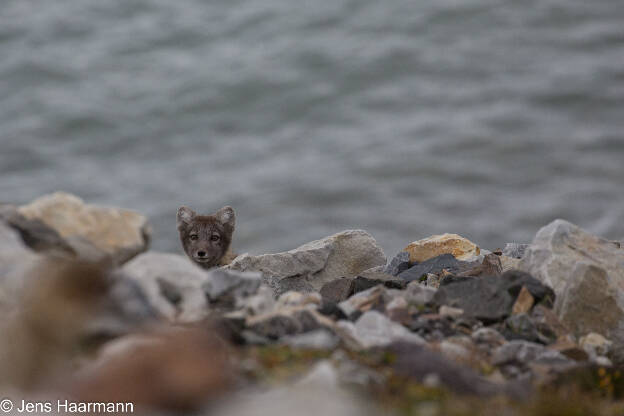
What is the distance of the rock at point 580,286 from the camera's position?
28.7ft

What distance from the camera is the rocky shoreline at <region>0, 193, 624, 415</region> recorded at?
551cm

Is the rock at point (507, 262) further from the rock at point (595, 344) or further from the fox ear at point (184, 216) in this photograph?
the fox ear at point (184, 216)

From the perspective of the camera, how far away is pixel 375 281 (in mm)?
9875

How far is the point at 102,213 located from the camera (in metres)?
7.62

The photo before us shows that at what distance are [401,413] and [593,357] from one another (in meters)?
3.56

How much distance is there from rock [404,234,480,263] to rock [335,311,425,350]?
4333 mm

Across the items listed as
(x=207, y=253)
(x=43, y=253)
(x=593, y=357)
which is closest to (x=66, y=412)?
(x=43, y=253)

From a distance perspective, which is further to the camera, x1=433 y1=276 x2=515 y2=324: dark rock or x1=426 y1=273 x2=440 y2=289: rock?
x1=426 y1=273 x2=440 y2=289: rock

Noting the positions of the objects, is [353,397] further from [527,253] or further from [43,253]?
[527,253]

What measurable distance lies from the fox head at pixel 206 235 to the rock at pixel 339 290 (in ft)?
8.98

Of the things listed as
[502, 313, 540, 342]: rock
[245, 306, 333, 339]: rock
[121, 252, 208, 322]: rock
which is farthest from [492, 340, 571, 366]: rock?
[121, 252, 208, 322]: rock

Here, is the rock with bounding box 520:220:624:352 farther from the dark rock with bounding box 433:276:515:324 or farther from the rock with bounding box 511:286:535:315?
the dark rock with bounding box 433:276:515:324

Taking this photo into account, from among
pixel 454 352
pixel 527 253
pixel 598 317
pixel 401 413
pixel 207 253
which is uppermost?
pixel 207 253

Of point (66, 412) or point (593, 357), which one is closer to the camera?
point (66, 412)
